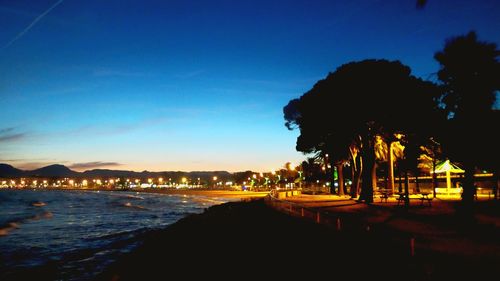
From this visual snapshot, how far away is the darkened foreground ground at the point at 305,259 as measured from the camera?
8281mm

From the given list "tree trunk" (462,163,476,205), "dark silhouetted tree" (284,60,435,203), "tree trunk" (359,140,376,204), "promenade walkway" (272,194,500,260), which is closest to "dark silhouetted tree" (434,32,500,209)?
"tree trunk" (462,163,476,205)

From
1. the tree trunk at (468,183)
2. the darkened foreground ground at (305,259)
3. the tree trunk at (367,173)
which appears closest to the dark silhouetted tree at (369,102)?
the tree trunk at (367,173)

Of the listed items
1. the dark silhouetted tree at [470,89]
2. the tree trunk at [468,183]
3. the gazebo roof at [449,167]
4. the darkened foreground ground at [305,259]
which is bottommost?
the darkened foreground ground at [305,259]

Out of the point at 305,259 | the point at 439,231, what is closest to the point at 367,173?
the point at 439,231

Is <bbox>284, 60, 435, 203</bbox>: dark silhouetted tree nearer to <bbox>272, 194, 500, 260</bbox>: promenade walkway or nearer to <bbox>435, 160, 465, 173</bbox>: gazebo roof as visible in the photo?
<bbox>435, 160, 465, 173</bbox>: gazebo roof

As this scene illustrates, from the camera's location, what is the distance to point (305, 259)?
1071cm

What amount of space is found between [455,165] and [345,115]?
14.9m

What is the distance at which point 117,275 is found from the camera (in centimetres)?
1039

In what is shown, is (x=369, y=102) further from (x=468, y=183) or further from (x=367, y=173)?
(x=468, y=183)

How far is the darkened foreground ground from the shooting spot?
8.28 metres

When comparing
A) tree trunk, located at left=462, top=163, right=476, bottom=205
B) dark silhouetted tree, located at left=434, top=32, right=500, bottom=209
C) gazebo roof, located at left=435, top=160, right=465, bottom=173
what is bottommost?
tree trunk, located at left=462, top=163, right=476, bottom=205

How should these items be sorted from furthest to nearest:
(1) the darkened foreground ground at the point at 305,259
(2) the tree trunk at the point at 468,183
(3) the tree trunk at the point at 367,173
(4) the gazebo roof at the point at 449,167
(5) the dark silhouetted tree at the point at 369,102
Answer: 1. (4) the gazebo roof at the point at 449,167
2. (3) the tree trunk at the point at 367,173
3. (5) the dark silhouetted tree at the point at 369,102
4. (2) the tree trunk at the point at 468,183
5. (1) the darkened foreground ground at the point at 305,259

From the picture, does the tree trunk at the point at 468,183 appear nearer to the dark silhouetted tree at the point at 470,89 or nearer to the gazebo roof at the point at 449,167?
the dark silhouetted tree at the point at 470,89

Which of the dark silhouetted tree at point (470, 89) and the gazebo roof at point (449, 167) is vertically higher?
the dark silhouetted tree at point (470, 89)
